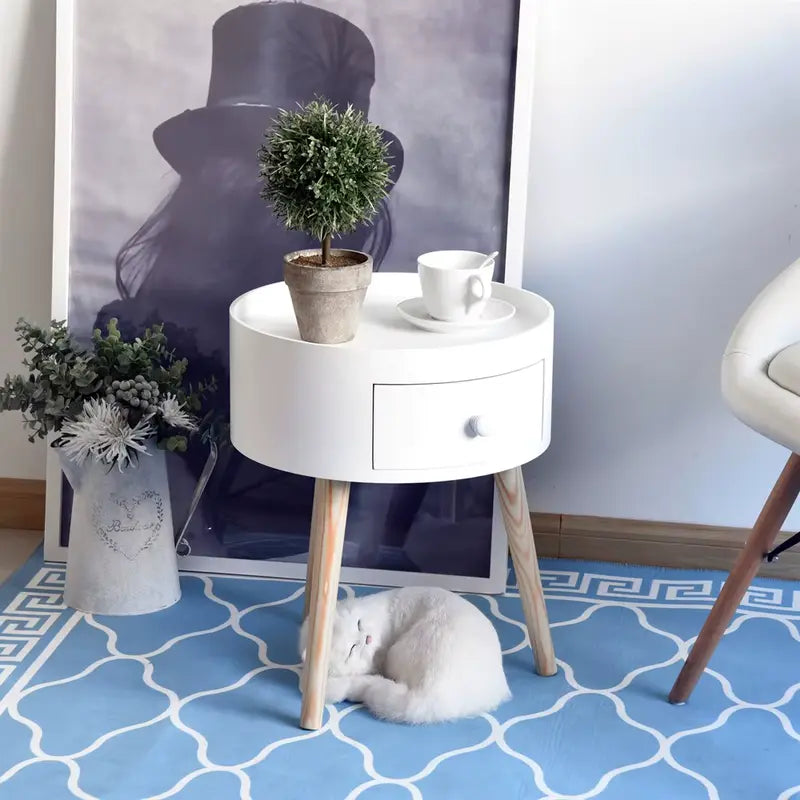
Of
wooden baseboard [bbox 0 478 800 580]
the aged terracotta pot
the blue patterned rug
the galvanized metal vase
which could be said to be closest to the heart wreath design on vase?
the galvanized metal vase

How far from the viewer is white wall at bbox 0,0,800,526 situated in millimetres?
1691

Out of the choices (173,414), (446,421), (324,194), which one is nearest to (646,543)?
(446,421)

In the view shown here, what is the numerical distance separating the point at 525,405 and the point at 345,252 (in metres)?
0.28

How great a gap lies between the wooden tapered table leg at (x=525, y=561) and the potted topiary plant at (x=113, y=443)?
1.56 feet

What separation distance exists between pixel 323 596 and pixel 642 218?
750 millimetres

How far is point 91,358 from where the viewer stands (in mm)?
1716

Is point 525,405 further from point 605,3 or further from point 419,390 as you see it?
point 605,3

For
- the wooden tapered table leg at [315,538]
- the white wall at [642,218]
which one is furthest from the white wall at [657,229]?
the wooden tapered table leg at [315,538]

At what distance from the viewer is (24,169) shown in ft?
6.03

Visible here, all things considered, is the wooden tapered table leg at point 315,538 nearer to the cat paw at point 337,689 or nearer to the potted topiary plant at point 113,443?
the cat paw at point 337,689

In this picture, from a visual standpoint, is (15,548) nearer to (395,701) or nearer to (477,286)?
(395,701)

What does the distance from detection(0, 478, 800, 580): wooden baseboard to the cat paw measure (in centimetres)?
51

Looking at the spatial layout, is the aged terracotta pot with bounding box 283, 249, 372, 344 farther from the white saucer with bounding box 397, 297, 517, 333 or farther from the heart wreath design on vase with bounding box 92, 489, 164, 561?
the heart wreath design on vase with bounding box 92, 489, 164, 561

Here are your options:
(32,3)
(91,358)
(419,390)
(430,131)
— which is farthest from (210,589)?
(32,3)
